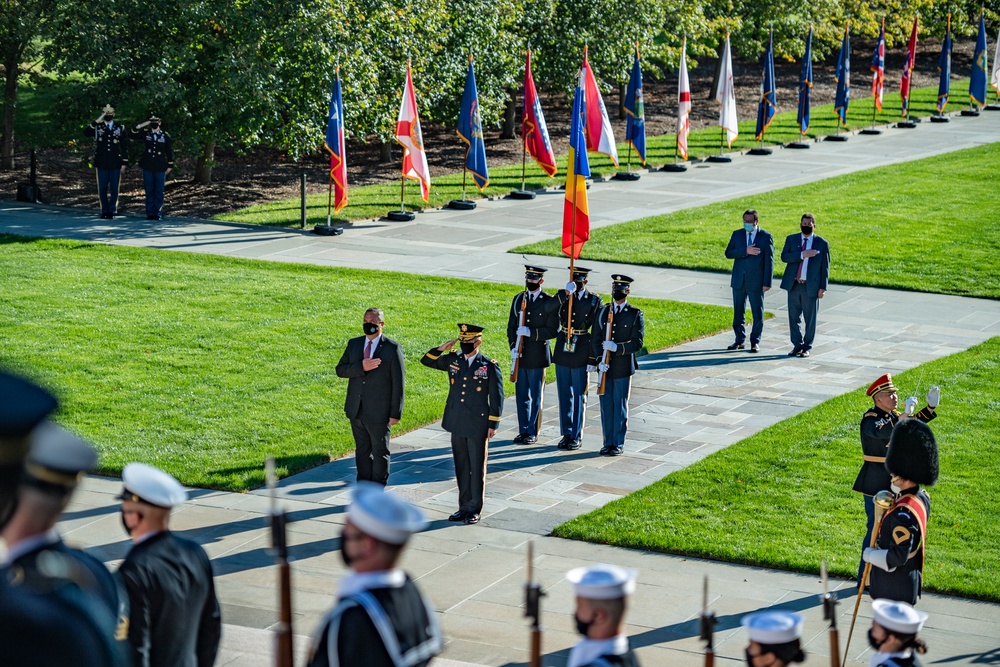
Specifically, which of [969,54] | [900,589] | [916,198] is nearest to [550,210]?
[916,198]

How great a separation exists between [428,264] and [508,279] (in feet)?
5.60

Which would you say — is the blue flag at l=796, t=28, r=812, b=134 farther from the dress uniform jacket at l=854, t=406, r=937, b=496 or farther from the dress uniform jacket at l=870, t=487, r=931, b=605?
the dress uniform jacket at l=870, t=487, r=931, b=605

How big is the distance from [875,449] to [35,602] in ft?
27.9

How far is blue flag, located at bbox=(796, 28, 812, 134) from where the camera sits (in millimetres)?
36906

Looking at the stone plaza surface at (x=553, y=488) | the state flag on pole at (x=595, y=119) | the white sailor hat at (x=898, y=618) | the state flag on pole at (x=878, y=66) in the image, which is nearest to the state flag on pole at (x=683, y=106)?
the stone plaza surface at (x=553, y=488)

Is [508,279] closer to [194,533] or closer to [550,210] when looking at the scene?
[550,210]

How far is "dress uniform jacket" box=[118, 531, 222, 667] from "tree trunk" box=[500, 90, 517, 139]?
32.9 m

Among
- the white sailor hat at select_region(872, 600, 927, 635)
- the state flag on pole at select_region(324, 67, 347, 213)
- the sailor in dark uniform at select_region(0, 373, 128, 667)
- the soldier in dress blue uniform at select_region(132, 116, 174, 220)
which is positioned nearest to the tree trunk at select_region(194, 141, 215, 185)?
the soldier in dress blue uniform at select_region(132, 116, 174, 220)

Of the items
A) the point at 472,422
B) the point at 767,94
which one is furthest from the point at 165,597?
the point at 767,94

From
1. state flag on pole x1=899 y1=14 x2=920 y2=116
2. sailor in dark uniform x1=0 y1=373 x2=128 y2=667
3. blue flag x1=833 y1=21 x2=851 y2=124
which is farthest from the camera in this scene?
state flag on pole x1=899 y1=14 x2=920 y2=116

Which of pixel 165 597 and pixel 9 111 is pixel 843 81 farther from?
pixel 165 597

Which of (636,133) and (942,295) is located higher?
(636,133)

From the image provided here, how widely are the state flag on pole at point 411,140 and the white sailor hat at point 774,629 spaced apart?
20.5m

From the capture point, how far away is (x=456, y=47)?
31969mm
